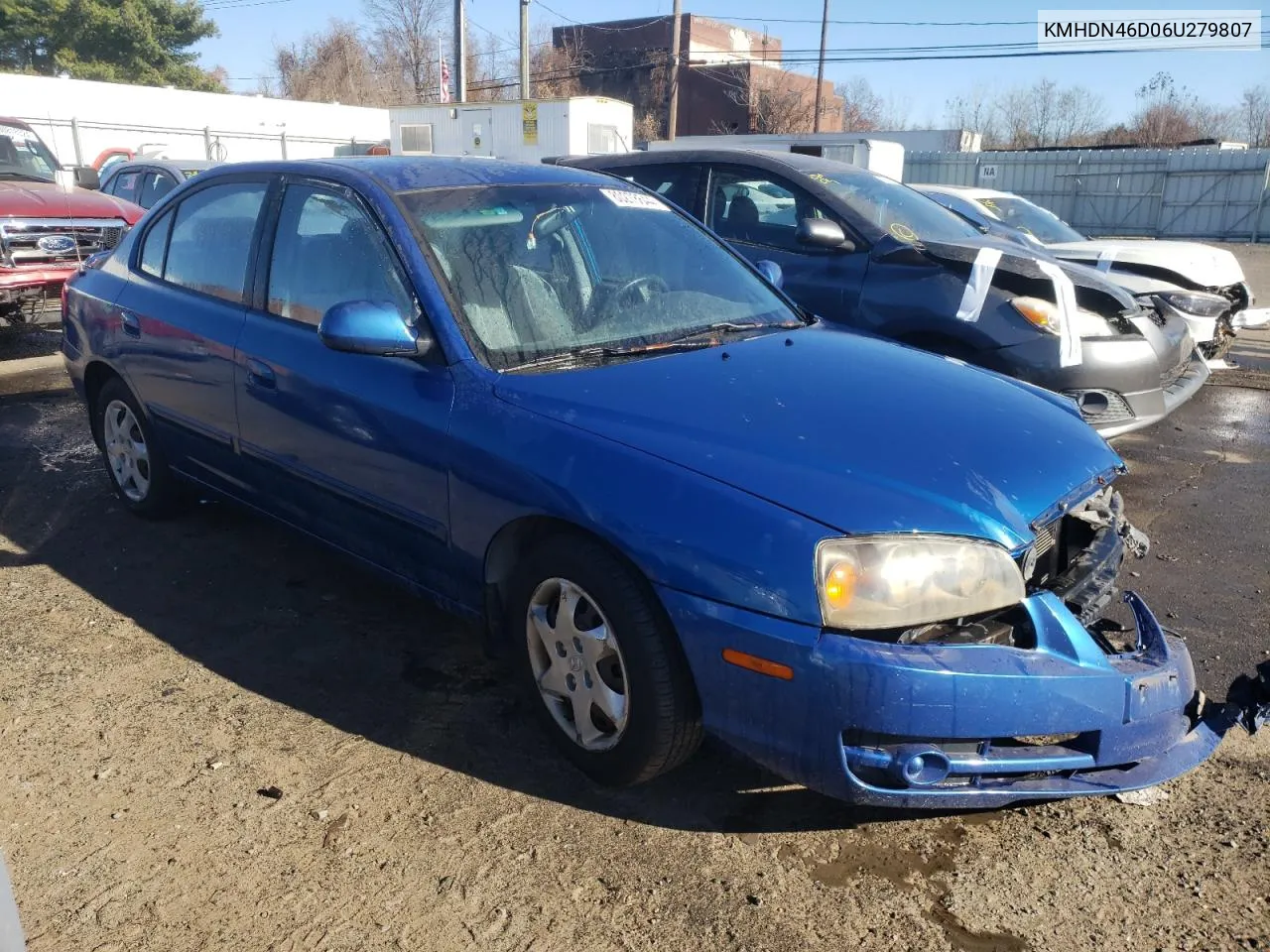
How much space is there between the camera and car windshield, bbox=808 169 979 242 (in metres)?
5.75

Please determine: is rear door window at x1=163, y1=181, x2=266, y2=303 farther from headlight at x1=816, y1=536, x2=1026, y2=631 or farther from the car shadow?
headlight at x1=816, y1=536, x2=1026, y2=631

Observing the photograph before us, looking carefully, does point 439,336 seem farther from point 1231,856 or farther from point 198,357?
point 1231,856

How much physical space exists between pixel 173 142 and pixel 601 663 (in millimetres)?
30771

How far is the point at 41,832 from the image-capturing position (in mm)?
2668

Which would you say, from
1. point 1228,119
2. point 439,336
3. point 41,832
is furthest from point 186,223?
point 1228,119

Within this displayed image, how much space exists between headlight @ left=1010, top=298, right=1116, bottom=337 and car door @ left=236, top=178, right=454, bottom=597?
3.33m

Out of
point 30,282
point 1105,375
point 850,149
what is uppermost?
point 850,149

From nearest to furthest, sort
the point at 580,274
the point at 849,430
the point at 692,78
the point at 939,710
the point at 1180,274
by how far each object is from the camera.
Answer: the point at 939,710
the point at 849,430
the point at 580,274
the point at 1180,274
the point at 692,78

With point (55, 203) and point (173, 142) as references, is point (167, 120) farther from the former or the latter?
point (55, 203)

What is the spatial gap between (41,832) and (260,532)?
2.23m

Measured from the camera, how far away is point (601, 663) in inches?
107

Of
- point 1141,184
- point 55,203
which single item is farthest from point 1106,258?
point 1141,184

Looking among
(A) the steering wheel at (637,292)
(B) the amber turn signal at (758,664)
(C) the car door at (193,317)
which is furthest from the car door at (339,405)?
(B) the amber turn signal at (758,664)

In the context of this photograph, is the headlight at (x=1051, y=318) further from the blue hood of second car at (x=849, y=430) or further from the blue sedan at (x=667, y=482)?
the blue hood of second car at (x=849, y=430)
